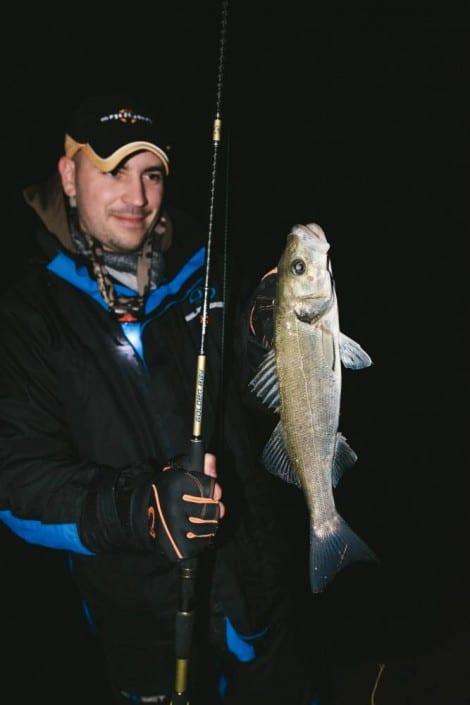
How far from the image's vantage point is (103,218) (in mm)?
2174

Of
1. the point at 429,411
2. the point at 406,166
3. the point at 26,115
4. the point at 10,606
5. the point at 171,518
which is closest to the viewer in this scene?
the point at 171,518

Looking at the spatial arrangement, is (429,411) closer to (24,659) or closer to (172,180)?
(24,659)

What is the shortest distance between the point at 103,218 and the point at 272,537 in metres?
1.60

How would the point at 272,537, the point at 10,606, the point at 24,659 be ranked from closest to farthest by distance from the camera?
the point at 272,537 < the point at 24,659 < the point at 10,606

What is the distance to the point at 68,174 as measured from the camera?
7.49ft

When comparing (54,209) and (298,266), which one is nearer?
(298,266)

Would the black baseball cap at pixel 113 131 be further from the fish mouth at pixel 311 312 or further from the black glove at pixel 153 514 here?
the black glove at pixel 153 514

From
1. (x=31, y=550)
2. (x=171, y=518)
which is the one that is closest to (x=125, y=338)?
Answer: (x=171, y=518)

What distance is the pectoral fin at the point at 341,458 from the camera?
1.79m

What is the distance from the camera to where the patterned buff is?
6.75ft

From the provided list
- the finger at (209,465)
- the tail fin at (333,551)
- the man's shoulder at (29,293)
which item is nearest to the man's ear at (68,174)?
the man's shoulder at (29,293)

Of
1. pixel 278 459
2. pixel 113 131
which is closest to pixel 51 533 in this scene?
pixel 278 459

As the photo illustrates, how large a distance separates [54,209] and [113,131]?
17.1 inches

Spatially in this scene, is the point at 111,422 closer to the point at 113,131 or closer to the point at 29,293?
the point at 29,293
